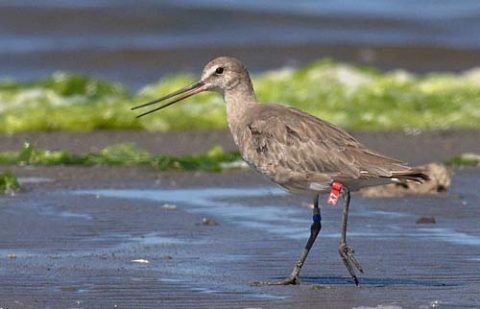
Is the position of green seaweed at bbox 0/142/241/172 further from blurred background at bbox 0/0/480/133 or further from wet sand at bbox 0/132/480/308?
blurred background at bbox 0/0/480/133

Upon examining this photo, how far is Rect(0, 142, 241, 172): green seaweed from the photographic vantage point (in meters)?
9.56

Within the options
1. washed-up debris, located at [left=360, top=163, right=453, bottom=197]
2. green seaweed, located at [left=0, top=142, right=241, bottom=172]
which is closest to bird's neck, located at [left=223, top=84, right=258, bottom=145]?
washed-up debris, located at [left=360, top=163, right=453, bottom=197]

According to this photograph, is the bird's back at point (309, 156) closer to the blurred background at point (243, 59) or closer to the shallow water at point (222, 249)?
the shallow water at point (222, 249)

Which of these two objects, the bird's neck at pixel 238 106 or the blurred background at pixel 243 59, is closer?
the bird's neck at pixel 238 106

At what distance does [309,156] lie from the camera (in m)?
6.34

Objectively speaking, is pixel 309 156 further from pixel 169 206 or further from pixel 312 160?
pixel 169 206

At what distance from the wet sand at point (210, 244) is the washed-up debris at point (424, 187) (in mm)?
103

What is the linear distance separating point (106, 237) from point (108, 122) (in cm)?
461

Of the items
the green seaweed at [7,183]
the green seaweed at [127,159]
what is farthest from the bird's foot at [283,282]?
the green seaweed at [127,159]

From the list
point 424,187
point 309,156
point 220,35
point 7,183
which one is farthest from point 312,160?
point 220,35

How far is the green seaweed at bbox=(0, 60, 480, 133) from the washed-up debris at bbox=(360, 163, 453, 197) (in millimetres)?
3126

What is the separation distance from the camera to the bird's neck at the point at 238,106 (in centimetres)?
672

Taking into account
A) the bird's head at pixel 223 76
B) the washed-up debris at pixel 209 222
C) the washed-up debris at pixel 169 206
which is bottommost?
the washed-up debris at pixel 209 222

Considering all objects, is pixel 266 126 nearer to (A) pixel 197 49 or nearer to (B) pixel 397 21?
(A) pixel 197 49
